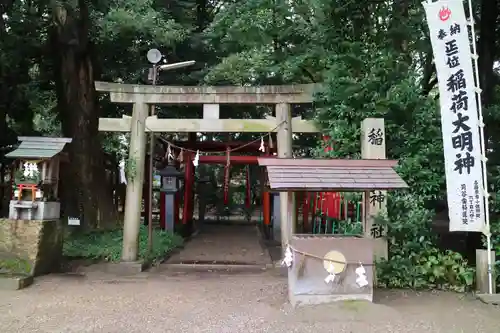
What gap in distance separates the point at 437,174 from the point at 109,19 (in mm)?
8288

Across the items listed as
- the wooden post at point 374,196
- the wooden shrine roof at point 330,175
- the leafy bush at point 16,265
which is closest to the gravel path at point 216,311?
the leafy bush at point 16,265

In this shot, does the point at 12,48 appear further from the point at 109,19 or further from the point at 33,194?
the point at 33,194

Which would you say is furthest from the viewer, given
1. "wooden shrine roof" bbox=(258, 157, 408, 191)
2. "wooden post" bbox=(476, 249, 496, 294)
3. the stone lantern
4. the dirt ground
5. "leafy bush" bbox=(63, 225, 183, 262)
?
the stone lantern

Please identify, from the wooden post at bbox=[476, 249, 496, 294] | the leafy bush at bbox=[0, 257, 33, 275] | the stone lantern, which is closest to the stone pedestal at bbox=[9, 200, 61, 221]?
the leafy bush at bbox=[0, 257, 33, 275]

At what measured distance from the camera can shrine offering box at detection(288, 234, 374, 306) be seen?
636cm

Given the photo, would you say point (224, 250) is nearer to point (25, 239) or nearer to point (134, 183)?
point (134, 183)

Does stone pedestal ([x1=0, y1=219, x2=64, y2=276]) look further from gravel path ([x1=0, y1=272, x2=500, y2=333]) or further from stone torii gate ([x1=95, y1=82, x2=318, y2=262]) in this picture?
stone torii gate ([x1=95, y1=82, x2=318, y2=262])

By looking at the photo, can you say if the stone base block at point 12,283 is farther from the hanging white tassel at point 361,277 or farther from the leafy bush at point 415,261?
the leafy bush at point 415,261

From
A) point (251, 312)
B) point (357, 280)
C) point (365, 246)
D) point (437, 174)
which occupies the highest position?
point (437, 174)

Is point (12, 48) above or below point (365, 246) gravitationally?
above

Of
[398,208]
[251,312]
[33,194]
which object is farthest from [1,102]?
[398,208]

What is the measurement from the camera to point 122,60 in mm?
13133

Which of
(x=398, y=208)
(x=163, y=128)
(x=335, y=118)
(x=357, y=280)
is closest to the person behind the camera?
(x=357, y=280)

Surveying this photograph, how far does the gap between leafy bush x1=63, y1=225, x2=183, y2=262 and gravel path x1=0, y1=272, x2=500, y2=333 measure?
2538 millimetres
